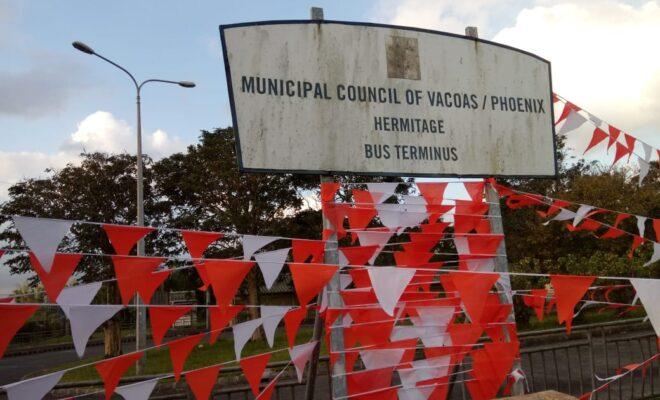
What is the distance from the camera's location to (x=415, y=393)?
408cm

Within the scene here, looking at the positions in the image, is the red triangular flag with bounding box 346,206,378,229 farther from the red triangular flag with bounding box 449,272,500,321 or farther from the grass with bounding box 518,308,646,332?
the grass with bounding box 518,308,646,332

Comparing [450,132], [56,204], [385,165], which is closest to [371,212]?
[385,165]

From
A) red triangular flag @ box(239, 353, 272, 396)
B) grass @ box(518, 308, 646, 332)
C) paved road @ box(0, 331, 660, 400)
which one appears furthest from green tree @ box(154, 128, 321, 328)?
red triangular flag @ box(239, 353, 272, 396)

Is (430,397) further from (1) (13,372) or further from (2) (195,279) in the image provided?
(2) (195,279)

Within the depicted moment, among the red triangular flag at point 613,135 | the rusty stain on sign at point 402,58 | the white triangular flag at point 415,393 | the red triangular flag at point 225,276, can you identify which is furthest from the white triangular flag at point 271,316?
the red triangular flag at point 613,135

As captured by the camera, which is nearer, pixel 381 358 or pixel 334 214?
pixel 334 214

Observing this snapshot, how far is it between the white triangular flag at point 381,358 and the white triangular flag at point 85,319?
1.76m

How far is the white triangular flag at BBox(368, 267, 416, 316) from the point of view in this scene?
11.0 ft

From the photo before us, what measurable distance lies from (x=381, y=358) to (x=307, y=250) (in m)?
0.95

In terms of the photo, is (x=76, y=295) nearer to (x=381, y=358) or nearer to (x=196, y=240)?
(x=196, y=240)

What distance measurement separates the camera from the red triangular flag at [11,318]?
107 inches

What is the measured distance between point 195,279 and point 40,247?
21377mm

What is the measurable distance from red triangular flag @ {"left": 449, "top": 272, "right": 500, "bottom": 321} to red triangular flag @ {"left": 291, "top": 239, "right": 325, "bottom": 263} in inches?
34.9

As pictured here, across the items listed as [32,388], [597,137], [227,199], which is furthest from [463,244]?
[227,199]
